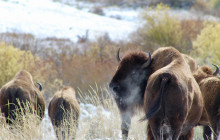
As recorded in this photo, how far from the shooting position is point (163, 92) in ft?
12.6

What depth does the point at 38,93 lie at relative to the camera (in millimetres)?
8219

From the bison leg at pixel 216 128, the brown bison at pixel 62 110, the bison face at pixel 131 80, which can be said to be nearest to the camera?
the bison face at pixel 131 80

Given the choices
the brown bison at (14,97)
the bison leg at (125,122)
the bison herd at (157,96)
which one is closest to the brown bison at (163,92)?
the bison herd at (157,96)

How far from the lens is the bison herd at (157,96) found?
385cm

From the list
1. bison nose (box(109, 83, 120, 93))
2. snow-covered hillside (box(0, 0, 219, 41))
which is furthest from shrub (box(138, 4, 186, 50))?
bison nose (box(109, 83, 120, 93))

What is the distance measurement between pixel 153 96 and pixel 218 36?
11.9 m

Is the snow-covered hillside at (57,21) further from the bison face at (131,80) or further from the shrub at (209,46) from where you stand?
the bison face at (131,80)

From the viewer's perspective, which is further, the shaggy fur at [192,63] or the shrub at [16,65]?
the shrub at [16,65]

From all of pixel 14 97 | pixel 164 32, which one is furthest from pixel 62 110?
pixel 164 32

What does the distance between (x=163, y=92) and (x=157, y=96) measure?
0.09 m

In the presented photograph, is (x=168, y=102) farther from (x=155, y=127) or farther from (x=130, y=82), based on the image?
(x=130, y=82)

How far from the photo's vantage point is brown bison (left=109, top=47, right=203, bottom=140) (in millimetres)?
3834

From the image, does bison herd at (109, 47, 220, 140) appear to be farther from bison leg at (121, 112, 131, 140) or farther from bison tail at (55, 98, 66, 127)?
bison tail at (55, 98, 66, 127)

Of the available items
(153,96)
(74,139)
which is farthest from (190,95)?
(74,139)
